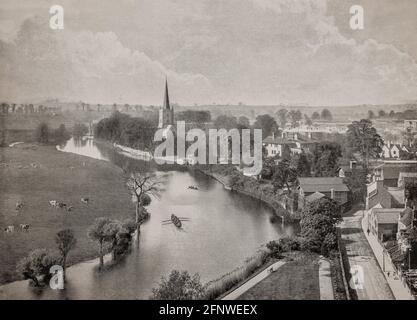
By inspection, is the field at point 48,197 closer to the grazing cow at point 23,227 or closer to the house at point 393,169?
the grazing cow at point 23,227

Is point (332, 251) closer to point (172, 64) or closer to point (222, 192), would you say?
point (222, 192)

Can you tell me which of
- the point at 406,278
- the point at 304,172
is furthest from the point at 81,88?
the point at 406,278

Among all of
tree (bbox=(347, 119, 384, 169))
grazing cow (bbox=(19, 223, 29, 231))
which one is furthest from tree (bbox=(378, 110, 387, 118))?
grazing cow (bbox=(19, 223, 29, 231))

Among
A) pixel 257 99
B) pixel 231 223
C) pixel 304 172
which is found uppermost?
pixel 257 99

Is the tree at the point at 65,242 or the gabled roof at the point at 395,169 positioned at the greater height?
the gabled roof at the point at 395,169

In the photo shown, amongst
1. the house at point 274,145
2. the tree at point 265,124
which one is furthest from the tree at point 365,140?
the tree at point 265,124
